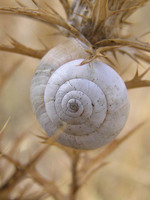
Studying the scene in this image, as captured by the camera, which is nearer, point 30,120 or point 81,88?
point 81,88

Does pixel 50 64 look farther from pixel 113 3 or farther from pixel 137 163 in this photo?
pixel 137 163

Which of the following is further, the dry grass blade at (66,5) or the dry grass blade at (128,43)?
the dry grass blade at (66,5)

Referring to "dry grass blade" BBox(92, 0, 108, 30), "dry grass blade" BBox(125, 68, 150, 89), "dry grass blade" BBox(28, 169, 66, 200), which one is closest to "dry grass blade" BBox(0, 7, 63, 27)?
"dry grass blade" BBox(92, 0, 108, 30)

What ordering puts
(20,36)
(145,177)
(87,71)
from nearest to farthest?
(87,71) < (145,177) < (20,36)

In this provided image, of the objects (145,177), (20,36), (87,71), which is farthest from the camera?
(20,36)

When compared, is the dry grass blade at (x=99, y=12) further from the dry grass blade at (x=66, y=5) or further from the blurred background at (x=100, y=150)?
the blurred background at (x=100, y=150)

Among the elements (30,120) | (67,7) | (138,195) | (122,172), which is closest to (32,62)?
(30,120)

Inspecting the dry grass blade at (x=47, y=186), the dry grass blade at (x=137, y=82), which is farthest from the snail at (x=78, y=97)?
the dry grass blade at (x=47, y=186)
